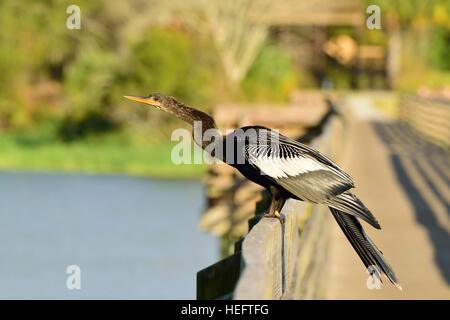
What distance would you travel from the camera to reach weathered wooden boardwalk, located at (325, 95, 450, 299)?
11.4 metres

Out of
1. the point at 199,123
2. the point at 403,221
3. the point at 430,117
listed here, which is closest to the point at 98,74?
the point at 430,117

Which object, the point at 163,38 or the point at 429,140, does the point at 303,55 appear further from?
the point at 429,140

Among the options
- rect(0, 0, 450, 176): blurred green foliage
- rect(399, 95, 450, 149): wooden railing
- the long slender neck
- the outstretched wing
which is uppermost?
rect(0, 0, 450, 176): blurred green foliage

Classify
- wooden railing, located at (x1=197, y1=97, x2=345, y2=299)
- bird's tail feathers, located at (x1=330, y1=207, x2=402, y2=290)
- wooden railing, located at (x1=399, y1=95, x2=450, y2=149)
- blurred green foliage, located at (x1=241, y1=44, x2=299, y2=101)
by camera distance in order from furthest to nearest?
1. blurred green foliage, located at (x1=241, y1=44, x2=299, y2=101)
2. wooden railing, located at (x1=399, y1=95, x2=450, y2=149)
3. bird's tail feathers, located at (x1=330, y1=207, x2=402, y2=290)
4. wooden railing, located at (x1=197, y1=97, x2=345, y2=299)

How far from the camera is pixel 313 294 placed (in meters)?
9.23

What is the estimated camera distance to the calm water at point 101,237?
2661 centimetres

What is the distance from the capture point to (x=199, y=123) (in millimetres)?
7305

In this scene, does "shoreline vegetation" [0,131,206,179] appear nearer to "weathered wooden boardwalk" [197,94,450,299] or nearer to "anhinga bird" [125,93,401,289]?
"weathered wooden boardwalk" [197,94,450,299]

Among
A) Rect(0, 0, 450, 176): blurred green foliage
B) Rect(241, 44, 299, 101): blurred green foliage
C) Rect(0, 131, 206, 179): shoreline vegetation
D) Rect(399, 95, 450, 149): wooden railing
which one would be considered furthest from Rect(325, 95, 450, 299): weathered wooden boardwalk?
Rect(241, 44, 299, 101): blurred green foliage

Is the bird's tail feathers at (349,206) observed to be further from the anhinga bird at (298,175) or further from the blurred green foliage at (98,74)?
the blurred green foliage at (98,74)

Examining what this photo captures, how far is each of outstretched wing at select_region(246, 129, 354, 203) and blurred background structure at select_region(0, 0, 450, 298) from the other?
10.5 m
